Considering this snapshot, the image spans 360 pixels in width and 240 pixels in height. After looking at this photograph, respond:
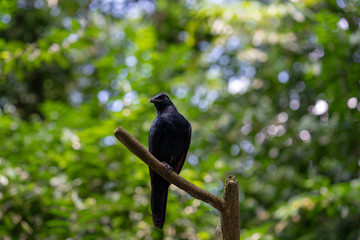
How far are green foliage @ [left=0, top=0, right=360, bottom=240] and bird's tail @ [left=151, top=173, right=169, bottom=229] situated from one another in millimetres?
1367

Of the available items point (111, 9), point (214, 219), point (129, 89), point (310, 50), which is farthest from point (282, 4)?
point (111, 9)

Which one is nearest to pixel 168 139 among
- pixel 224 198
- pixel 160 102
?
pixel 160 102

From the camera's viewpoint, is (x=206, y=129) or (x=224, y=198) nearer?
(x=224, y=198)

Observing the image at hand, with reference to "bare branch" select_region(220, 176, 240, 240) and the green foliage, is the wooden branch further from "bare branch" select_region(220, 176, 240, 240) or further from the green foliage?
the green foliage

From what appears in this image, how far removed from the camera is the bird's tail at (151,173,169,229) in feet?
8.67

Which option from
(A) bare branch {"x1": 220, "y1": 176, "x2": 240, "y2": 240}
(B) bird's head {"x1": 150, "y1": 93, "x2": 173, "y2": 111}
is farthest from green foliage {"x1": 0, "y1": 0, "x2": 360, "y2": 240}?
(A) bare branch {"x1": 220, "y1": 176, "x2": 240, "y2": 240}

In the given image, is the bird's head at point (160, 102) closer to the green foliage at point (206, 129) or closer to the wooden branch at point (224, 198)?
the wooden branch at point (224, 198)

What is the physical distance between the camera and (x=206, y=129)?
5992mm

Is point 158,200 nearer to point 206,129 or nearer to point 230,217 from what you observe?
point 230,217

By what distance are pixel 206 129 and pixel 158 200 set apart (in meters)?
3.25

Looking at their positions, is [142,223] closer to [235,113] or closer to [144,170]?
[144,170]

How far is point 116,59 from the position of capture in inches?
239

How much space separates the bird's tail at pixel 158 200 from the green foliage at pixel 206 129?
4.48 feet

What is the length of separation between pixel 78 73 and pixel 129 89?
374 centimetres
